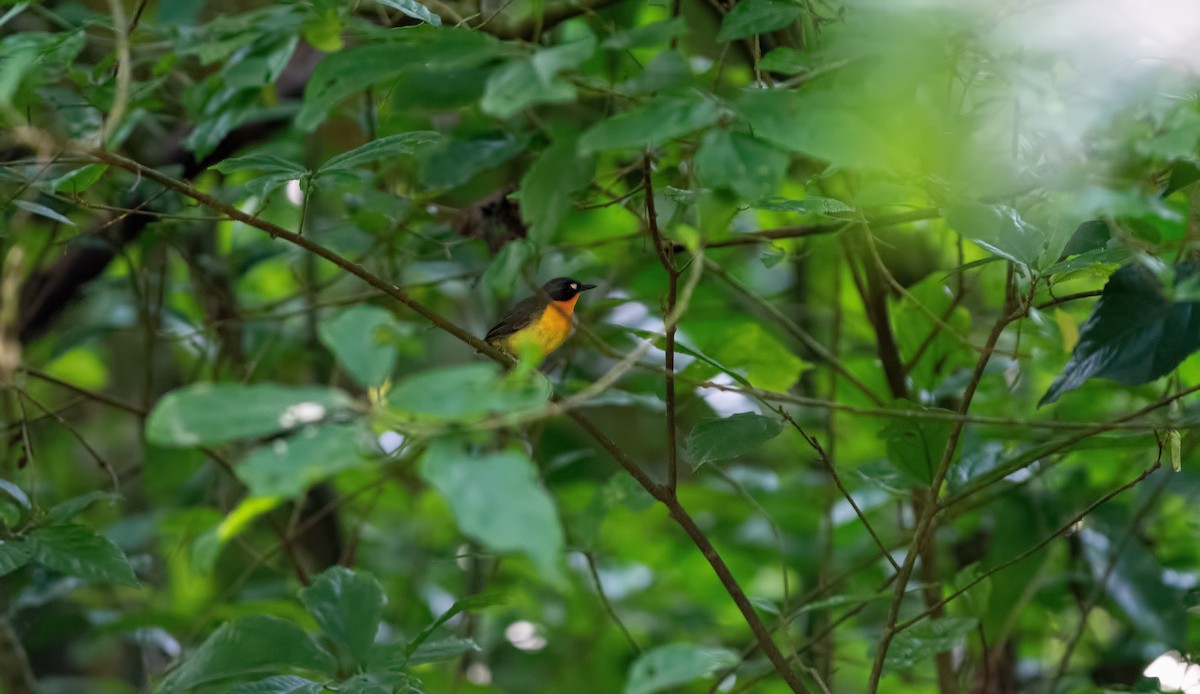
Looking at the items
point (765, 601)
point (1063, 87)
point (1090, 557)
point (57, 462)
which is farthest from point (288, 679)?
point (57, 462)

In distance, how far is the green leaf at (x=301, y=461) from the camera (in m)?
1.00

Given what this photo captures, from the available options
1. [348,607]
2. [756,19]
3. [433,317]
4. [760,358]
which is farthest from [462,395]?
[760,358]

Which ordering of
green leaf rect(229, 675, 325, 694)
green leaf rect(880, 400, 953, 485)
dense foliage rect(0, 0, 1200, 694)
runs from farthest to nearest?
green leaf rect(880, 400, 953, 485) → green leaf rect(229, 675, 325, 694) → dense foliage rect(0, 0, 1200, 694)

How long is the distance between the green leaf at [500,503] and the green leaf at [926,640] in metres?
1.30

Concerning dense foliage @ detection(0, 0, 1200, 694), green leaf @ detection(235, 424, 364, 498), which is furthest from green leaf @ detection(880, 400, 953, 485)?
green leaf @ detection(235, 424, 364, 498)

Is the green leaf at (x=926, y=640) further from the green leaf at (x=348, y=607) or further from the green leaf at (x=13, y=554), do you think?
the green leaf at (x=13, y=554)

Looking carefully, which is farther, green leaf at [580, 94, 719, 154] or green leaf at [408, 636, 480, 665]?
green leaf at [408, 636, 480, 665]

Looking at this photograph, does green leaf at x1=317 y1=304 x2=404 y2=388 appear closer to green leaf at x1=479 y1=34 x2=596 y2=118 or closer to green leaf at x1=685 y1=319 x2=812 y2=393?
green leaf at x1=479 y1=34 x2=596 y2=118

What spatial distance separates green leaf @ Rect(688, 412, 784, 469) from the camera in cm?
196

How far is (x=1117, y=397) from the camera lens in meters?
3.41

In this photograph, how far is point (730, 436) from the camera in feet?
6.52

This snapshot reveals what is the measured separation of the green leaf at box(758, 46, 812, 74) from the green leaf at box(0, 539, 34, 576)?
157cm

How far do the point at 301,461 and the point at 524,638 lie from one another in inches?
135

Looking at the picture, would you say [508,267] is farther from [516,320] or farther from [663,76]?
[516,320]
